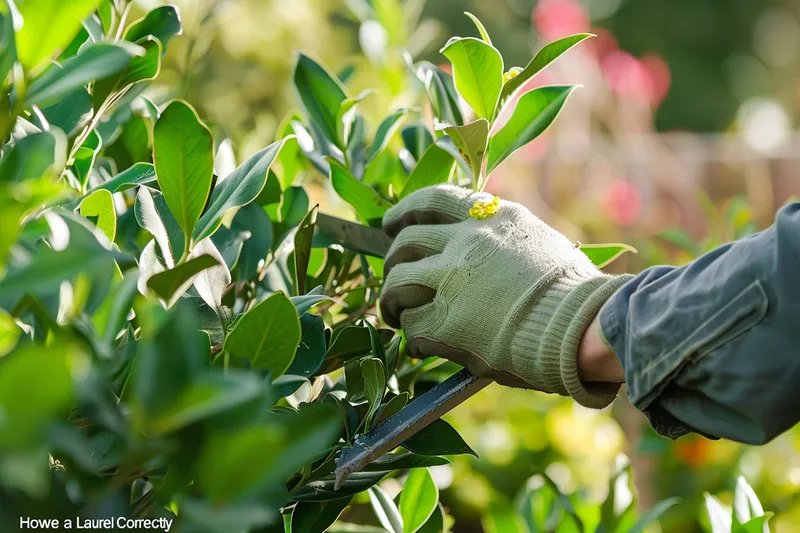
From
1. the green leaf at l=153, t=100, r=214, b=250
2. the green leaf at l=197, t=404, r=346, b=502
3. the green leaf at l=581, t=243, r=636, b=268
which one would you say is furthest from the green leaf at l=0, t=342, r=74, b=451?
the green leaf at l=581, t=243, r=636, b=268

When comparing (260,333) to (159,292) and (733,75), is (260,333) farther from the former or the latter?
(733,75)

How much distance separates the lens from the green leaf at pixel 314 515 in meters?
0.77

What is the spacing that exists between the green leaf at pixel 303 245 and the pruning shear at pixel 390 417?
12cm

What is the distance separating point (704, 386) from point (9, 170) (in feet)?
1.99

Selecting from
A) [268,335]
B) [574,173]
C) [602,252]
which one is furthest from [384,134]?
[574,173]

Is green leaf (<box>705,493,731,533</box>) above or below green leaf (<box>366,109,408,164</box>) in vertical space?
below

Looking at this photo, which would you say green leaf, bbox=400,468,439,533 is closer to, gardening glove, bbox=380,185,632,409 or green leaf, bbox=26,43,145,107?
gardening glove, bbox=380,185,632,409

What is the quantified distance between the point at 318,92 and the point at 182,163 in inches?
16.6

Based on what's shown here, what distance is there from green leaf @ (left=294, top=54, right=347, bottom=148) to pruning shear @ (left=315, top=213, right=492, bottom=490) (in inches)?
6.0

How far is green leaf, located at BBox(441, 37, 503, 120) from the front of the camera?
84 centimetres

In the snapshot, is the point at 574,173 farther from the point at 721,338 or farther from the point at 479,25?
the point at 721,338

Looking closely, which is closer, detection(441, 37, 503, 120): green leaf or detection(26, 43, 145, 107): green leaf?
detection(26, 43, 145, 107): green leaf

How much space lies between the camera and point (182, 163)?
2.10 ft

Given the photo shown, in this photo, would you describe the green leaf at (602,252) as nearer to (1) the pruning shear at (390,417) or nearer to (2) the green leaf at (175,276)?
(1) the pruning shear at (390,417)
